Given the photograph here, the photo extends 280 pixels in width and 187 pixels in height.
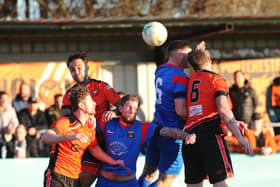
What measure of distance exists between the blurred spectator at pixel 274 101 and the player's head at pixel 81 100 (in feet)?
29.3

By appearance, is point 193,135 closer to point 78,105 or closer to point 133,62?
point 78,105

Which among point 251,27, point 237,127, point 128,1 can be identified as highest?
point 128,1

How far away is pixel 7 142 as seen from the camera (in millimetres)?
11328

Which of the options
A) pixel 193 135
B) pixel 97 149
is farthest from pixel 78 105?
pixel 193 135

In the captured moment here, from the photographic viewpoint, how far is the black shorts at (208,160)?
20.9 ft

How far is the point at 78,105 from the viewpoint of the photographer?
21.2 feet

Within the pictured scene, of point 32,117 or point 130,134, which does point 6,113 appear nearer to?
point 32,117

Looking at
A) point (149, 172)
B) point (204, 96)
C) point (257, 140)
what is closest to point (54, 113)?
point (257, 140)

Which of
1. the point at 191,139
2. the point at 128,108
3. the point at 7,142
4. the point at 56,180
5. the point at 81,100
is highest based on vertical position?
the point at 81,100

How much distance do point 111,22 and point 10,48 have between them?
8.83ft

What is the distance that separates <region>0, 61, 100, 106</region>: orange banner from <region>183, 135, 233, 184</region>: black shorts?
807cm

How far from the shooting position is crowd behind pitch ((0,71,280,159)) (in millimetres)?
10320

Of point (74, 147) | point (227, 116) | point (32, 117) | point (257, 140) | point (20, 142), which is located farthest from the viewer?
point (32, 117)

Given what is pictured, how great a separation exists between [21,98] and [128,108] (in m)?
7.09
